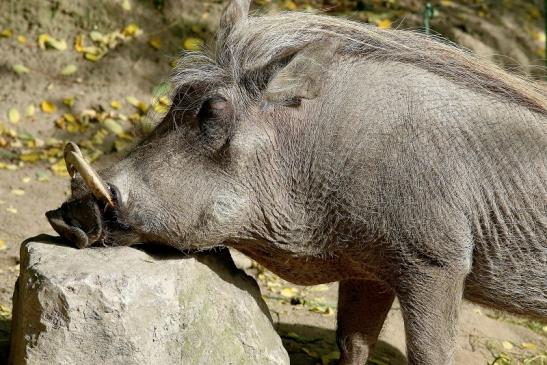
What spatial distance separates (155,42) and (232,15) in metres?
3.59

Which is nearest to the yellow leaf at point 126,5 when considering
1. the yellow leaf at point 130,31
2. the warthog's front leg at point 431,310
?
the yellow leaf at point 130,31

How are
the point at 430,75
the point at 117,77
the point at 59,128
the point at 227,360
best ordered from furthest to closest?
the point at 117,77, the point at 59,128, the point at 430,75, the point at 227,360

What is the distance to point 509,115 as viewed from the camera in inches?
136

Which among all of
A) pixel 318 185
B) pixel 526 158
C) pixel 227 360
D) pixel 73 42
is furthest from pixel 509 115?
pixel 73 42

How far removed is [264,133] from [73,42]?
3988 mm

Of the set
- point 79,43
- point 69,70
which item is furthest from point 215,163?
point 79,43

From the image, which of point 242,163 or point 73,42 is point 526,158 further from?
point 73,42

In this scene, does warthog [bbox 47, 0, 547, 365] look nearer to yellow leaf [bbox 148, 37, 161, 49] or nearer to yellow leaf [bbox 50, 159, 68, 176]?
yellow leaf [bbox 50, 159, 68, 176]

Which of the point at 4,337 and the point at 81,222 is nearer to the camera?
the point at 81,222

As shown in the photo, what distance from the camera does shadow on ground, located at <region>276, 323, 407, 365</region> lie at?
424 centimetres

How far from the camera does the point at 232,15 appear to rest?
3.61 metres

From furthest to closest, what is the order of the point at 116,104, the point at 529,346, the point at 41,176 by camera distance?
1. the point at 116,104
2. the point at 41,176
3. the point at 529,346

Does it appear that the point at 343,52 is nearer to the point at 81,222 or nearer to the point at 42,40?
the point at 81,222

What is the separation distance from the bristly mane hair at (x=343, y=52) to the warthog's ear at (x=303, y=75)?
5.3 inches
